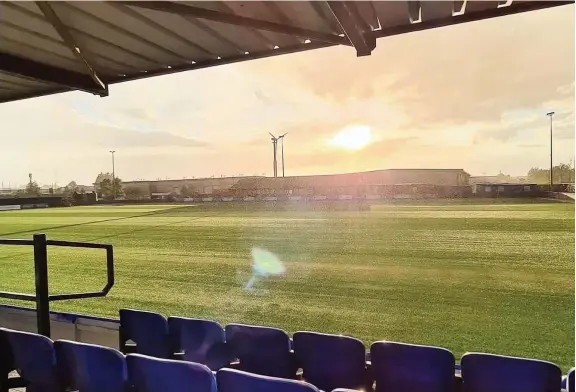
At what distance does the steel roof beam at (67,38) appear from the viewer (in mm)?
2717

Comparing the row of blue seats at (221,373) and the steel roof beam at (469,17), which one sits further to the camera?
the steel roof beam at (469,17)

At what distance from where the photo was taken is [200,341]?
2734 millimetres

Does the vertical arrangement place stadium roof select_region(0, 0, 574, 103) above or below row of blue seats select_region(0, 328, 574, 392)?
above

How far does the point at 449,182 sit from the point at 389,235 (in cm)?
3452

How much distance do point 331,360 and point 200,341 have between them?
2.81ft

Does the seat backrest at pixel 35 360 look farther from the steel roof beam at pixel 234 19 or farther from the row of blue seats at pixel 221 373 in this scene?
the steel roof beam at pixel 234 19

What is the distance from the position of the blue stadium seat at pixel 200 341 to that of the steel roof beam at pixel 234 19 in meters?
1.82

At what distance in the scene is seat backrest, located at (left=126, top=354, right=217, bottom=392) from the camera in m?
1.88

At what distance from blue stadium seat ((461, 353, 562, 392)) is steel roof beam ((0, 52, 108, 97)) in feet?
12.1

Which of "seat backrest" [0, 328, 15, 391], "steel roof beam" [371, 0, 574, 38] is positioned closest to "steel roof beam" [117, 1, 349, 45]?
"steel roof beam" [371, 0, 574, 38]

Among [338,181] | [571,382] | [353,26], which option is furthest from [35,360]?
[338,181]

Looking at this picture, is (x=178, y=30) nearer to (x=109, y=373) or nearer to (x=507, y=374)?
(x=109, y=373)

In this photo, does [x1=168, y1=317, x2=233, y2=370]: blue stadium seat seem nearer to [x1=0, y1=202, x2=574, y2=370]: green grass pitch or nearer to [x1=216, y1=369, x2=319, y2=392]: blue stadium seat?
[x1=216, y1=369, x2=319, y2=392]: blue stadium seat

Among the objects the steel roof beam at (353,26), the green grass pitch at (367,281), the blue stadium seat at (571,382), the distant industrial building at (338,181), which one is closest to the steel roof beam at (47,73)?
the steel roof beam at (353,26)
